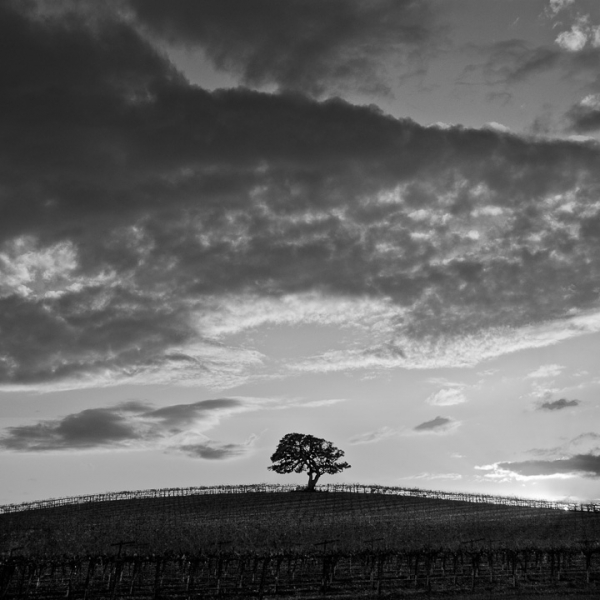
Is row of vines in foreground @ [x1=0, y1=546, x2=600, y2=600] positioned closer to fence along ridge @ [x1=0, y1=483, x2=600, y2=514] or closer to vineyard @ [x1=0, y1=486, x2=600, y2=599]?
vineyard @ [x1=0, y1=486, x2=600, y2=599]

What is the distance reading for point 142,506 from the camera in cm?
10300

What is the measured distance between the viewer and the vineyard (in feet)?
151

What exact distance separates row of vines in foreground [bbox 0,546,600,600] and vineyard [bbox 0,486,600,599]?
0.58 feet

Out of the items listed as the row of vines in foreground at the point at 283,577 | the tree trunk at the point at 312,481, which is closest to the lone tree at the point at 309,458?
the tree trunk at the point at 312,481

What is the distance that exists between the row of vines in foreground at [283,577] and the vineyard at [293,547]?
0.18 m

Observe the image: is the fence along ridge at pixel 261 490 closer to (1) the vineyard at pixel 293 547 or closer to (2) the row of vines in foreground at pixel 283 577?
(1) the vineyard at pixel 293 547

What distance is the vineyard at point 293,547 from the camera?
46.1 meters

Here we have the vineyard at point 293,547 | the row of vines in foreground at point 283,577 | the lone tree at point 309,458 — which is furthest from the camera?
the lone tree at point 309,458

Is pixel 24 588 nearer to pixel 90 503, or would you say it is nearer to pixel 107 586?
pixel 107 586

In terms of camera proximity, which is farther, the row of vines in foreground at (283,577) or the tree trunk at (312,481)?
the tree trunk at (312,481)

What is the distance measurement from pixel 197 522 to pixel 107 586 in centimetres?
3704

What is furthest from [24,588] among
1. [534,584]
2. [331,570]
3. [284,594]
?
[534,584]

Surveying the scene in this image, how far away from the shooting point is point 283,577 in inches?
2130

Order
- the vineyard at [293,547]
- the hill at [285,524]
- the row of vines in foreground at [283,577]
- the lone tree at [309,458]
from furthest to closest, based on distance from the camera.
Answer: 1. the lone tree at [309,458]
2. the hill at [285,524]
3. the vineyard at [293,547]
4. the row of vines in foreground at [283,577]
